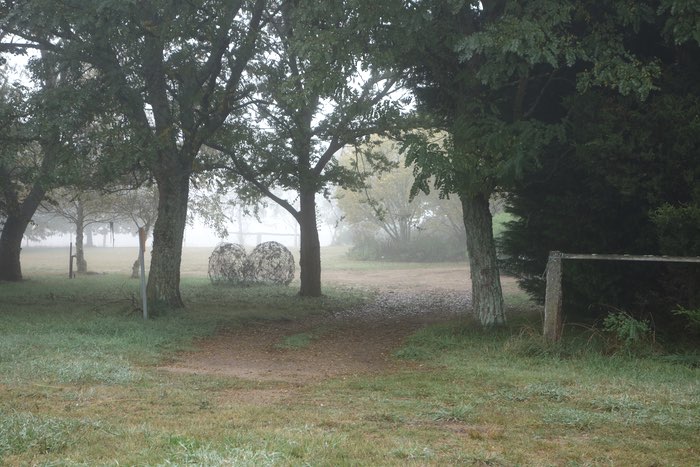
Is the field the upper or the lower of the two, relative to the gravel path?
upper

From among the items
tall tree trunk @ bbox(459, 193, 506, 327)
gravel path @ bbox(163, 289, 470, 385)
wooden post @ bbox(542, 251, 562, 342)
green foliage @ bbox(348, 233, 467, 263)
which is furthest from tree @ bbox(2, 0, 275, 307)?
green foliage @ bbox(348, 233, 467, 263)

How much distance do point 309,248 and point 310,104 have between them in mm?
4571

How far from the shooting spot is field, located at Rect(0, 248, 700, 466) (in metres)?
4.43

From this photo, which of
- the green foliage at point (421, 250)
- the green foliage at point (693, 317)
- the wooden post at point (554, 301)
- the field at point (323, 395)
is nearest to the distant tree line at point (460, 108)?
the green foliage at point (693, 317)

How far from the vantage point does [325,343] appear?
38.8ft

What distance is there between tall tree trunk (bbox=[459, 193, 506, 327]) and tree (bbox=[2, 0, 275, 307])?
18.1 feet

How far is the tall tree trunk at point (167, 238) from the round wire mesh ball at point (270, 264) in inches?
355

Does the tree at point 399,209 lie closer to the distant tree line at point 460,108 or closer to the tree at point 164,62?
the distant tree line at point 460,108

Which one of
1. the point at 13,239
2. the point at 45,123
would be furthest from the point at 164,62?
Answer: the point at 13,239

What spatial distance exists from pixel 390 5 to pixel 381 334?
6.06m

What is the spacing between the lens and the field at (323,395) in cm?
443

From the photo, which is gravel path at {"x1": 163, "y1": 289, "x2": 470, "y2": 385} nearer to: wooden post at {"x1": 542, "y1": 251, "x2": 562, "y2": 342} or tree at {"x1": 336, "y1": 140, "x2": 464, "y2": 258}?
wooden post at {"x1": 542, "y1": 251, "x2": 562, "y2": 342}

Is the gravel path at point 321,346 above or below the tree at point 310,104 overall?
below

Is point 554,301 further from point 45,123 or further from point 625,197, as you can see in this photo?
point 45,123
